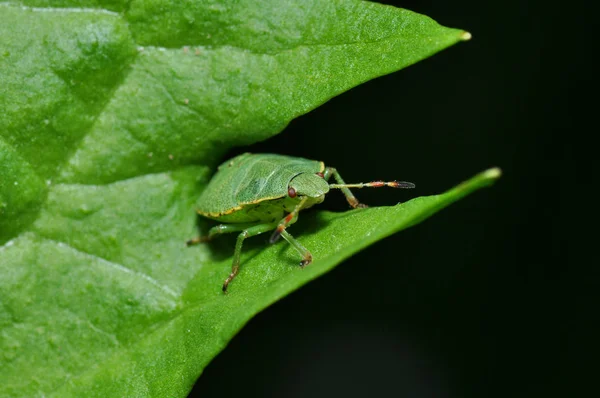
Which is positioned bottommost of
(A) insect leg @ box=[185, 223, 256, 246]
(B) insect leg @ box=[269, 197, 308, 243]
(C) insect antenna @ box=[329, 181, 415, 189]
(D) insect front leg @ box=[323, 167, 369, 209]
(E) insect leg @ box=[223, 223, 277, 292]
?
(A) insect leg @ box=[185, 223, 256, 246]

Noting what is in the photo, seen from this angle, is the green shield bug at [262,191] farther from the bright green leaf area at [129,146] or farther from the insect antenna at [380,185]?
the bright green leaf area at [129,146]

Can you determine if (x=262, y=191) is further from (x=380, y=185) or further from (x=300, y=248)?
(x=300, y=248)

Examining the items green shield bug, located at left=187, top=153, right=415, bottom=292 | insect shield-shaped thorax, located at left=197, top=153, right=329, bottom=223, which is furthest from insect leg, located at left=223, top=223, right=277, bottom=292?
insect shield-shaped thorax, located at left=197, top=153, right=329, bottom=223

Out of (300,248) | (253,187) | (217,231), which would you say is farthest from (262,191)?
(300,248)

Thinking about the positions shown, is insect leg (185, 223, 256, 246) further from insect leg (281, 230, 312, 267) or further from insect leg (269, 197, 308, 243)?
insect leg (281, 230, 312, 267)

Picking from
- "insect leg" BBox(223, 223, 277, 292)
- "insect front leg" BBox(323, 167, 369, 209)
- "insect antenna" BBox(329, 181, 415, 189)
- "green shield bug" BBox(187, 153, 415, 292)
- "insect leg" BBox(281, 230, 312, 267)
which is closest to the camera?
"insect leg" BBox(281, 230, 312, 267)

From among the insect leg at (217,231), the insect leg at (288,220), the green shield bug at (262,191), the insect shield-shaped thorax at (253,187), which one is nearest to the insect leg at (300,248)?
the insect leg at (288,220)
